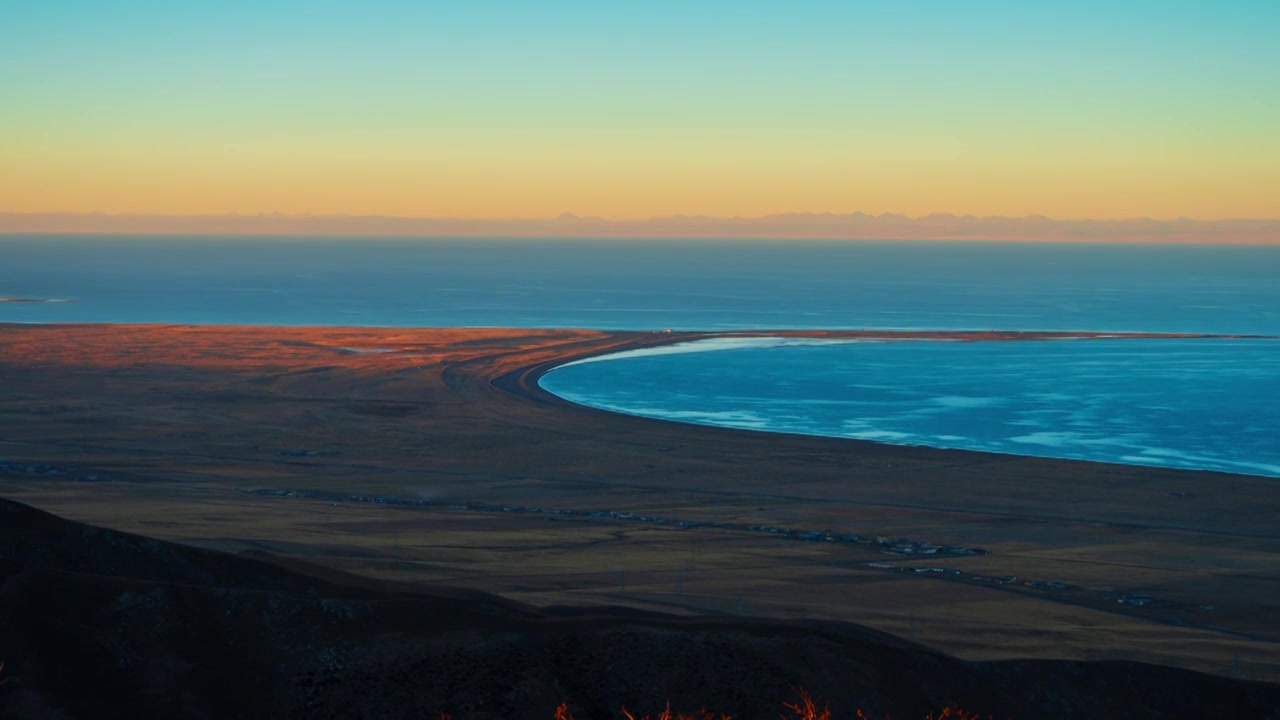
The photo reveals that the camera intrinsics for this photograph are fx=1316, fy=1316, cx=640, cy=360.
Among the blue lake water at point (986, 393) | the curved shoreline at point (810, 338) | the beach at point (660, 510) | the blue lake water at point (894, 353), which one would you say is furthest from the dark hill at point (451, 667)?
the blue lake water at point (894, 353)

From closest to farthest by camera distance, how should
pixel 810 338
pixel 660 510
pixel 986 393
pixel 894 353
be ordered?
pixel 660 510 < pixel 986 393 < pixel 894 353 < pixel 810 338

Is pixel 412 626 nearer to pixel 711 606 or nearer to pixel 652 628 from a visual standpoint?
pixel 652 628

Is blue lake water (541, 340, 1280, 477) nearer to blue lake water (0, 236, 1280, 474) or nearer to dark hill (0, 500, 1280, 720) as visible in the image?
blue lake water (0, 236, 1280, 474)

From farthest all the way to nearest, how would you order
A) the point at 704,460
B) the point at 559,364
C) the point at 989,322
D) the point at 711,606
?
the point at 989,322 → the point at 559,364 → the point at 704,460 → the point at 711,606

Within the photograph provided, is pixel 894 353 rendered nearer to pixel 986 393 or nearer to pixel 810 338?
pixel 810 338

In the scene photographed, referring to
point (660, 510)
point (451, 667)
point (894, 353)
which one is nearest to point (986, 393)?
point (894, 353)

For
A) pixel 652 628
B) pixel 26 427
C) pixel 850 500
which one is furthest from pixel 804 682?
pixel 26 427
